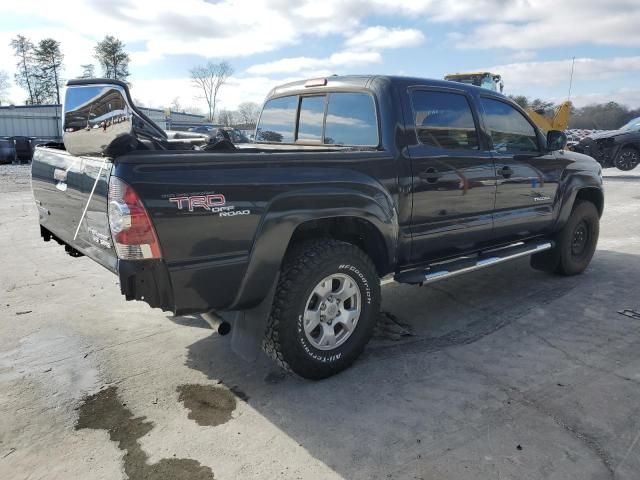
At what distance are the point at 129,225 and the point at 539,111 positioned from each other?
16642 millimetres

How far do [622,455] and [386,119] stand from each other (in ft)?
8.24

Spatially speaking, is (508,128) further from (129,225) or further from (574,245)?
(129,225)

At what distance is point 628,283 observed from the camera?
209 inches

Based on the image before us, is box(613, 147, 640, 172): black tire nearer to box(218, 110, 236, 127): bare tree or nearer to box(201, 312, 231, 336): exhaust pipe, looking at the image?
box(201, 312, 231, 336): exhaust pipe

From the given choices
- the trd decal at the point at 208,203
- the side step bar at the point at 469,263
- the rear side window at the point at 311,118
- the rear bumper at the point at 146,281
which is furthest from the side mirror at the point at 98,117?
the side step bar at the point at 469,263

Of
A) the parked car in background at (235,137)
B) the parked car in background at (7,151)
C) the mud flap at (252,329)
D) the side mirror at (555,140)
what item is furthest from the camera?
the parked car in background at (7,151)

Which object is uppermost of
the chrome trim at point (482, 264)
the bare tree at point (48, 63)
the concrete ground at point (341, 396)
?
the bare tree at point (48, 63)

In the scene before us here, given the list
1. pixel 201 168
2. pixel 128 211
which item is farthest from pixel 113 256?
pixel 201 168

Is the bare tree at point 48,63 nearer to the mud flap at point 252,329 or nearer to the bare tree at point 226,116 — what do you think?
the bare tree at point 226,116

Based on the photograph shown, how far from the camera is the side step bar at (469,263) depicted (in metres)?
3.78

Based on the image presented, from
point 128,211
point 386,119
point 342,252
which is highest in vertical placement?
point 386,119

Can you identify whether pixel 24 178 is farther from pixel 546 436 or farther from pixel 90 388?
pixel 546 436

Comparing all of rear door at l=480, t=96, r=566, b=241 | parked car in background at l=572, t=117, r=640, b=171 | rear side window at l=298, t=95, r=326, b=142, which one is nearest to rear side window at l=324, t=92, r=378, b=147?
rear side window at l=298, t=95, r=326, b=142

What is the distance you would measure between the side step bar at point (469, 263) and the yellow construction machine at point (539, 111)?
10447 mm
